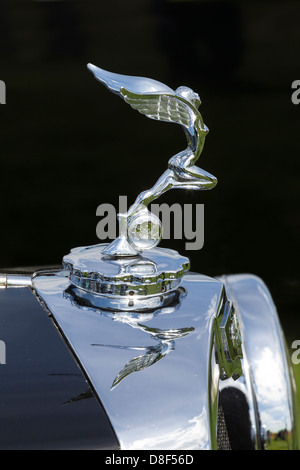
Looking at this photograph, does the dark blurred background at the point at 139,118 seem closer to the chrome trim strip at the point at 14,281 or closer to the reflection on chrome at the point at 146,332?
the chrome trim strip at the point at 14,281

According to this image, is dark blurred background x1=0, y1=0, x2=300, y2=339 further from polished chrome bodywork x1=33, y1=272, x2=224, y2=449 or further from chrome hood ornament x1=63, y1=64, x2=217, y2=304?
polished chrome bodywork x1=33, y1=272, x2=224, y2=449

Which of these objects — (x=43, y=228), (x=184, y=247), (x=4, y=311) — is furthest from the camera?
(x=43, y=228)

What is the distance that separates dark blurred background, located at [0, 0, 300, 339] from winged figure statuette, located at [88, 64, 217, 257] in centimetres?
344

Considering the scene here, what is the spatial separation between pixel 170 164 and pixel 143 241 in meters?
0.15

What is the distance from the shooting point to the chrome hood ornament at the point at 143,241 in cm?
111

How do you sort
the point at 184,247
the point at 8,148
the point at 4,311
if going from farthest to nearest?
the point at 8,148 → the point at 184,247 → the point at 4,311

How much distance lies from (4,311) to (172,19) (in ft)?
22.2

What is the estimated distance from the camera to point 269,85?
735 centimetres

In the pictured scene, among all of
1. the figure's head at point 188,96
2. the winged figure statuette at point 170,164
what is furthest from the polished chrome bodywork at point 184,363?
the figure's head at point 188,96

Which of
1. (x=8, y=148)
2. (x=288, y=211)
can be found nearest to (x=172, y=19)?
(x=8, y=148)

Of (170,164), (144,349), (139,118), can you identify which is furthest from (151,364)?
(139,118)

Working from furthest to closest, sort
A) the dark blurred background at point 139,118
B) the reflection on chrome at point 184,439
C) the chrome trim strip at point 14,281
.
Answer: the dark blurred background at point 139,118
the chrome trim strip at point 14,281
the reflection on chrome at point 184,439

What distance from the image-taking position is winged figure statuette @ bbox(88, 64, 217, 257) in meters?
1.15
